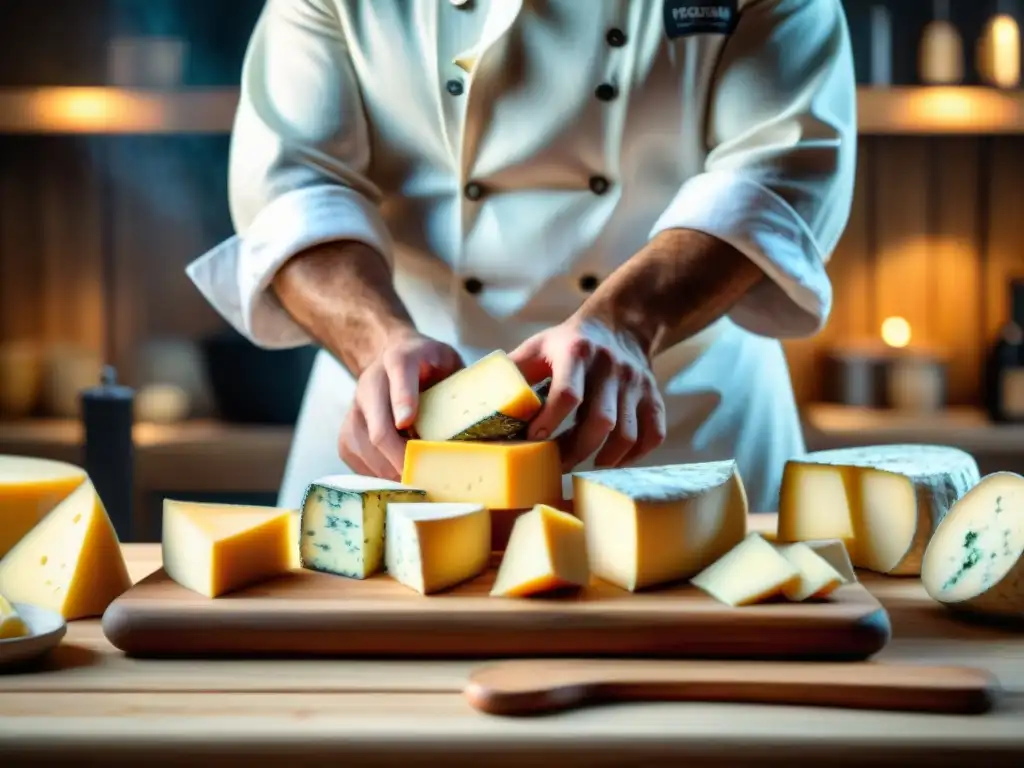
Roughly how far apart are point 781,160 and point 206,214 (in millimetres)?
2182

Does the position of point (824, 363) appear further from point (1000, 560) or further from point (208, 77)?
point (1000, 560)

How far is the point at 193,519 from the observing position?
1007 millimetres

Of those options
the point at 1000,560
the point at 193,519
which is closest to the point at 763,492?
the point at 1000,560

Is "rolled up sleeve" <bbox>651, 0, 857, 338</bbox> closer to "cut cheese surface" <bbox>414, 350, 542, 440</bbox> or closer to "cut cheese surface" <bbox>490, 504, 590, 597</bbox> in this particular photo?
"cut cheese surface" <bbox>414, 350, 542, 440</bbox>

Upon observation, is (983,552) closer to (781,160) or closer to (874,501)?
(874,501)

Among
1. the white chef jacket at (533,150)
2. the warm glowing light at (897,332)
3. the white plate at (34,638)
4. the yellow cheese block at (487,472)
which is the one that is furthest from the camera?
the warm glowing light at (897,332)

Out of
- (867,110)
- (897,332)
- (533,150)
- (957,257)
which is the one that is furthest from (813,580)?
(957,257)

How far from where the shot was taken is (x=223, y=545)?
0.97 metres

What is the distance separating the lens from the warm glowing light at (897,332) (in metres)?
3.20

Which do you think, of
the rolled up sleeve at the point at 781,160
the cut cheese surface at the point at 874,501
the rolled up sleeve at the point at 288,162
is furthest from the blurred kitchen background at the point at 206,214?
the cut cheese surface at the point at 874,501

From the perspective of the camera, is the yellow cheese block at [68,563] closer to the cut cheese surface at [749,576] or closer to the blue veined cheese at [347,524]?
the blue veined cheese at [347,524]

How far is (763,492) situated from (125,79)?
209cm

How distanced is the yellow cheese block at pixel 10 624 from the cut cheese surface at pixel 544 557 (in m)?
0.34

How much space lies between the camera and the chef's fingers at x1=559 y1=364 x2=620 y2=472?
1119 mm
